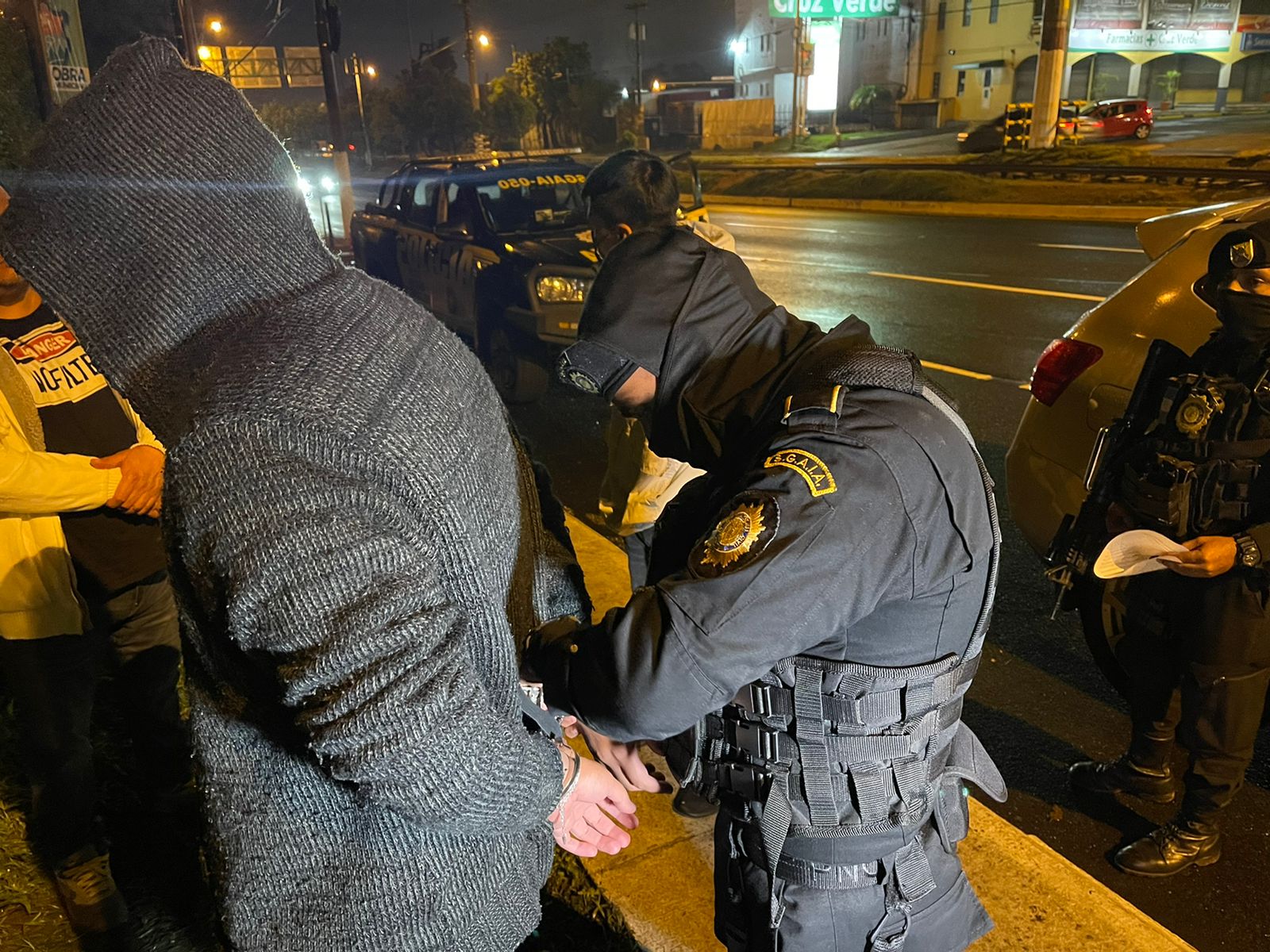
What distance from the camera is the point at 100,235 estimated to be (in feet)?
3.68

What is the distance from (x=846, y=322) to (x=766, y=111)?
51579 mm

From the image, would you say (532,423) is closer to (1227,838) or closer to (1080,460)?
(1080,460)

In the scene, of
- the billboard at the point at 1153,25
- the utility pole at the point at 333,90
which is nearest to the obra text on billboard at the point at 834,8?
the billboard at the point at 1153,25

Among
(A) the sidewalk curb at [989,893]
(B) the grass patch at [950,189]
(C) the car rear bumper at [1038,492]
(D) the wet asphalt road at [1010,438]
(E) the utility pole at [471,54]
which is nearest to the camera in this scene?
(A) the sidewalk curb at [989,893]

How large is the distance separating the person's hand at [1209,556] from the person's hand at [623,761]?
159cm

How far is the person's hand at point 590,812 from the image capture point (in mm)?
1552

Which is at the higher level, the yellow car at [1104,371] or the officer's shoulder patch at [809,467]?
the officer's shoulder patch at [809,467]

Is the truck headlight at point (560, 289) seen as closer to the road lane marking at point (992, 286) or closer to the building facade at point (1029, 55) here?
the road lane marking at point (992, 286)

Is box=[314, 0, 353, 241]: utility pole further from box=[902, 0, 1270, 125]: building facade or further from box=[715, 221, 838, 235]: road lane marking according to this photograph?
box=[902, 0, 1270, 125]: building facade

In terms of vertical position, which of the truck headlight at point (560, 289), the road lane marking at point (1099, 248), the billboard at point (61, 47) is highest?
the billboard at point (61, 47)

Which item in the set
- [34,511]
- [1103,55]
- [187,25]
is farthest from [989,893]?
[1103,55]

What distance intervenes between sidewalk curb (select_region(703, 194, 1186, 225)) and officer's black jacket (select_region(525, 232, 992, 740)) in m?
14.0

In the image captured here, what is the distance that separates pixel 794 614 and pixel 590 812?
1.67 feet

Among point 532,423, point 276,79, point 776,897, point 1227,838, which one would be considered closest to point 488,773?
point 776,897
